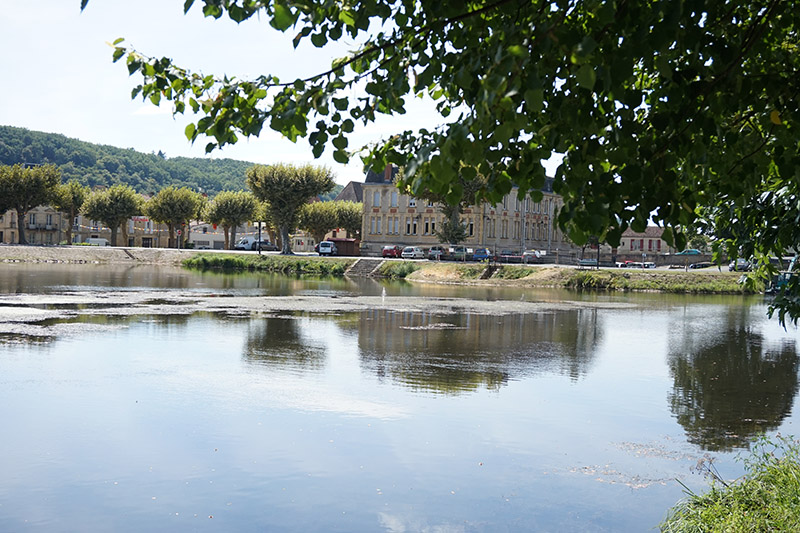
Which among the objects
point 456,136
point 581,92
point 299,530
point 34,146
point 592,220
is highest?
point 34,146

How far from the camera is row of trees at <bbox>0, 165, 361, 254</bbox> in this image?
81.4 meters

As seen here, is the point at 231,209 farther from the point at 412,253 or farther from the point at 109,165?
the point at 109,165

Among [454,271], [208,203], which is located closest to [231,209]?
[208,203]

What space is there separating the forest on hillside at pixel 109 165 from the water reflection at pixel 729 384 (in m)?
129

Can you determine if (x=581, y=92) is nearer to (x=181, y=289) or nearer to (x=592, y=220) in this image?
(x=592, y=220)

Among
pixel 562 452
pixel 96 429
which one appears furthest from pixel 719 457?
pixel 96 429

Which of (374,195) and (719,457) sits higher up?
(374,195)

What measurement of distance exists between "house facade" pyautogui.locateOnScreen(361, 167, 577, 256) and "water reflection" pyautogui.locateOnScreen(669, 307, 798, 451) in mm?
63257

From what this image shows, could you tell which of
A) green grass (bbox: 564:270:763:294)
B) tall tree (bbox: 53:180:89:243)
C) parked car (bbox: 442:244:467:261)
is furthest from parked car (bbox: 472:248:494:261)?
tall tree (bbox: 53:180:89:243)

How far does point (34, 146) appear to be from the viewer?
157 m

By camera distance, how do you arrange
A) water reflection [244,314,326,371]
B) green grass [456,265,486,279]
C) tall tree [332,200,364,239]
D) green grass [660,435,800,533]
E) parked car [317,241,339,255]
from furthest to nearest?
tall tree [332,200,364,239] < parked car [317,241,339,255] < green grass [456,265,486,279] < water reflection [244,314,326,371] < green grass [660,435,800,533]

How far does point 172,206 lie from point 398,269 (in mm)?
44404

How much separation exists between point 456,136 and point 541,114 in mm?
1827

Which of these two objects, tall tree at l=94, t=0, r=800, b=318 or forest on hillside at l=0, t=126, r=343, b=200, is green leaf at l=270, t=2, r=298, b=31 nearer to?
tall tree at l=94, t=0, r=800, b=318
